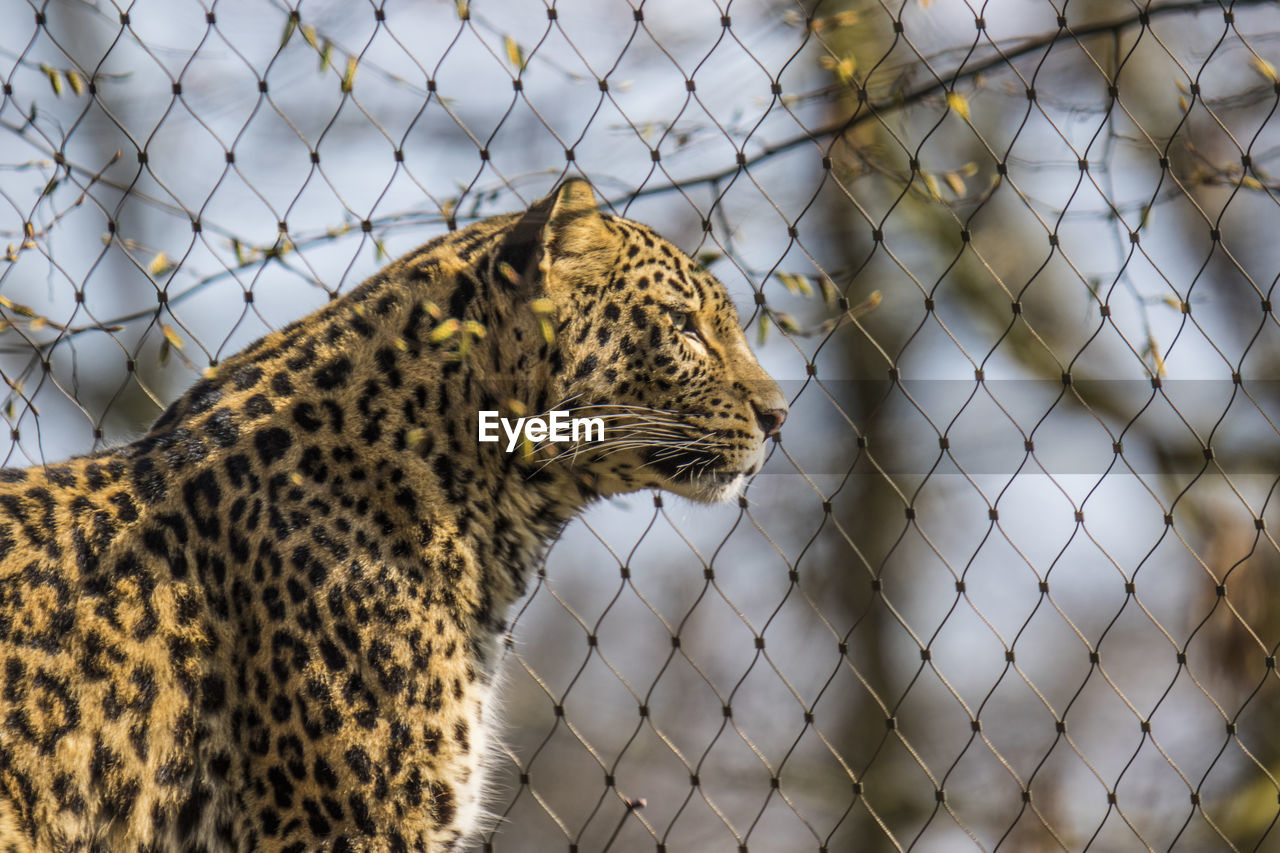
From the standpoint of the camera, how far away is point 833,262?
8.80 meters

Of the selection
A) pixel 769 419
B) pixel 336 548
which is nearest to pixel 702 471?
pixel 769 419

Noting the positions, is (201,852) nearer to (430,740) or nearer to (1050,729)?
(430,740)

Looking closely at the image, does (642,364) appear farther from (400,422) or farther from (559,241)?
(400,422)

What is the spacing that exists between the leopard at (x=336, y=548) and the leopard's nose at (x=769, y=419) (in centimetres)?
10

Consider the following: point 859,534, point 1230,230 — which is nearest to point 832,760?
point 859,534

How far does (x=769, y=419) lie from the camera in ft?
12.8

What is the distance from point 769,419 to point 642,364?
425mm

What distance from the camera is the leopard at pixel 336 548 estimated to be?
3.16 m

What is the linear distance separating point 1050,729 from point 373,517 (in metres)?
7.70
